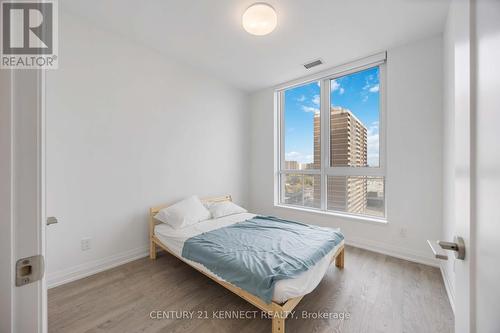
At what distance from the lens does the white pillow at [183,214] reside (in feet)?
8.31

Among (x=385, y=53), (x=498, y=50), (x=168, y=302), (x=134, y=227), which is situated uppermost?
(x=385, y=53)

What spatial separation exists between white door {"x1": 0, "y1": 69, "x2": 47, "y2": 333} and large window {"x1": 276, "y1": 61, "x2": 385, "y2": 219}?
3.43 meters

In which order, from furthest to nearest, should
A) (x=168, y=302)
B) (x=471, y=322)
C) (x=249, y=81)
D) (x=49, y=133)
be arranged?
(x=249, y=81), (x=49, y=133), (x=168, y=302), (x=471, y=322)

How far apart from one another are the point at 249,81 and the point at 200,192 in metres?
2.24

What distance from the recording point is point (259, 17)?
1994mm

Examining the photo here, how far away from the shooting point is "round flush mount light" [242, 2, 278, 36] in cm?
196

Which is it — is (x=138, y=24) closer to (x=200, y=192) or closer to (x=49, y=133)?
(x=49, y=133)

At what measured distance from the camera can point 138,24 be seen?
7.55 feet

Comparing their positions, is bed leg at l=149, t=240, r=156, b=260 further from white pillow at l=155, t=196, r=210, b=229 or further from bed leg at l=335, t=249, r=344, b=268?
bed leg at l=335, t=249, r=344, b=268

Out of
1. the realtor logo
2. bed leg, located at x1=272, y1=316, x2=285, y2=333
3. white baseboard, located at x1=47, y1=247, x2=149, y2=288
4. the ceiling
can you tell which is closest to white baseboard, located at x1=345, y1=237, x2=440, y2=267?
bed leg, located at x1=272, y1=316, x2=285, y2=333

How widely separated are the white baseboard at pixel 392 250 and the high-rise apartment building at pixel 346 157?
47 cm

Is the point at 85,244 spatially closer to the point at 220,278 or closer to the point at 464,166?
the point at 220,278

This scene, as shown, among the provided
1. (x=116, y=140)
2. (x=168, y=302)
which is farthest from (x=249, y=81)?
(x=168, y=302)

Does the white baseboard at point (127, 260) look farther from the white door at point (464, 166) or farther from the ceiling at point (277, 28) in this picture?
the ceiling at point (277, 28)
